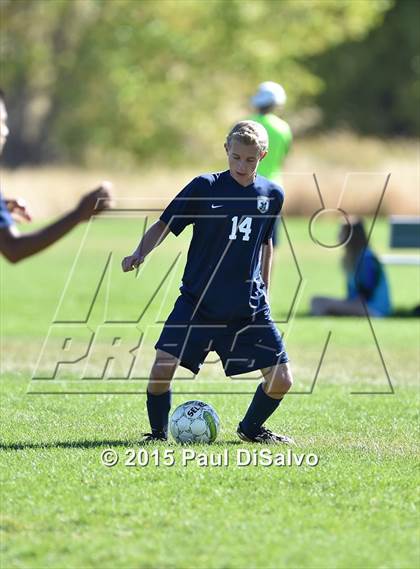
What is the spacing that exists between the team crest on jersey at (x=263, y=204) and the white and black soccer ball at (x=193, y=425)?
4.09 ft

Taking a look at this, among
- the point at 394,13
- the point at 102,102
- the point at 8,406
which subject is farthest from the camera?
the point at 394,13

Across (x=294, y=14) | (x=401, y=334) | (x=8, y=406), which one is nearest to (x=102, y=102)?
(x=294, y=14)

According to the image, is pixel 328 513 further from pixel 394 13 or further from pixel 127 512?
pixel 394 13

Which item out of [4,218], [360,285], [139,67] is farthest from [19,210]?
[139,67]

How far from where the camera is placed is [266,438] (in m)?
7.36

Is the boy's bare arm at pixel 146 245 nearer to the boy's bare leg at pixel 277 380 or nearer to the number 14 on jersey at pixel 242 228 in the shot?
the number 14 on jersey at pixel 242 228

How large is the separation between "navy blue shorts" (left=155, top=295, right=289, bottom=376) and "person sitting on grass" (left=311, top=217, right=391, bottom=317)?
7.76 meters

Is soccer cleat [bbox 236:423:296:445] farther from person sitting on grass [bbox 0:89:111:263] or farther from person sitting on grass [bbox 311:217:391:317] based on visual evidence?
person sitting on grass [bbox 311:217:391:317]

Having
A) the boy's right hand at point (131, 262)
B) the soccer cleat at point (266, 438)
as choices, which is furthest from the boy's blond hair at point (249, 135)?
the soccer cleat at point (266, 438)

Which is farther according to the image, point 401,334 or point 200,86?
point 200,86

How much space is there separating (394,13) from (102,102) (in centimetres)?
2076

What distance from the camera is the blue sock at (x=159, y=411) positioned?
7.26 m

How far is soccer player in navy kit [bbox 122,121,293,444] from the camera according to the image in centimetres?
711

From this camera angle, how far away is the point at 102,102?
3925 centimetres
